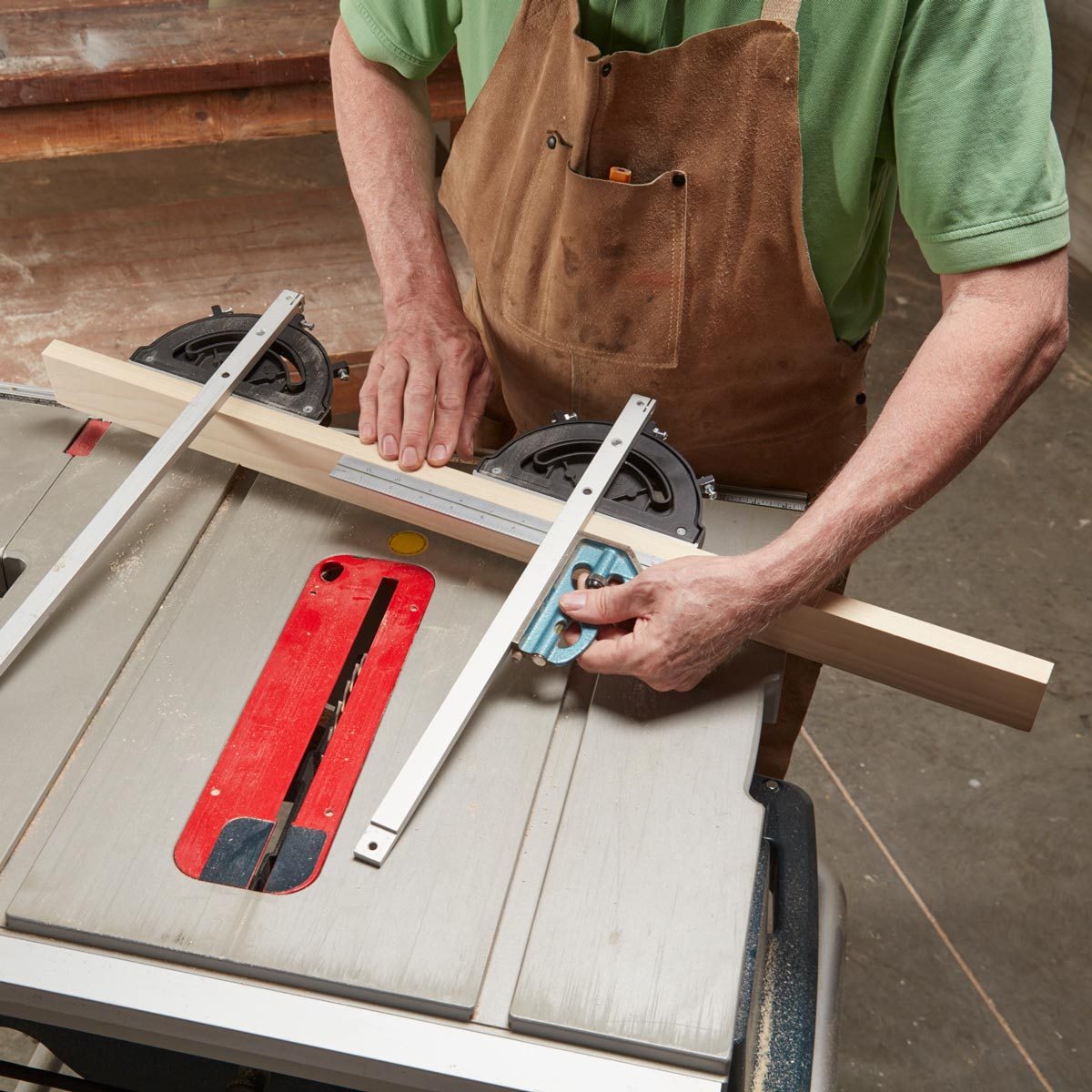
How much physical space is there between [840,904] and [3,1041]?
1453 millimetres

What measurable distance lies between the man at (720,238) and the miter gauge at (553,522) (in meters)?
0.05

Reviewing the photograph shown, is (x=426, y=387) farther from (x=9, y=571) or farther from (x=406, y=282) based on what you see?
(x=9, y=571)

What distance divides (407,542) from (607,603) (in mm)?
278

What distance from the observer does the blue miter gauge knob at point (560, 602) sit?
116 centimetres

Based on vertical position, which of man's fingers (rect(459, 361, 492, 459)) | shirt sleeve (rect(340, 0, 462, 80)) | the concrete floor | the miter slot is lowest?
the concrete floor

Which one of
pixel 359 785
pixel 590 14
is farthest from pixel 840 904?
pixel 590 14

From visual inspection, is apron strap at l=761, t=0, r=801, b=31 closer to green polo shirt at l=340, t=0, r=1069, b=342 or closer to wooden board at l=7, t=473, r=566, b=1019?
green polo shirt at l=340, t=0, r=1069, b=342

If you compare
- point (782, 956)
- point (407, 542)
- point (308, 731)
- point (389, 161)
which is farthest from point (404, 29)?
point (782, 956)

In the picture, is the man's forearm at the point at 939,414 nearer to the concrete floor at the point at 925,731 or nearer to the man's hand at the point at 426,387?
the man's hand at the point at 426,387

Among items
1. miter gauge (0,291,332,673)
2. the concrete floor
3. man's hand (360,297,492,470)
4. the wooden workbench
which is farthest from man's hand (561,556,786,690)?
the wooden workbench

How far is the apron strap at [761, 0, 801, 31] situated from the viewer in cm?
117

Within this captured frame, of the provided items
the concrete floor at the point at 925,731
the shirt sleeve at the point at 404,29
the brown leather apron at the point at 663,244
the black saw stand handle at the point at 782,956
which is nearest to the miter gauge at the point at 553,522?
the brown leather apron at the point at 663,244

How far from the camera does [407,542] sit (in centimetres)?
134

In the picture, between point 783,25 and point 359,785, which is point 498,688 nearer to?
point 359,785
